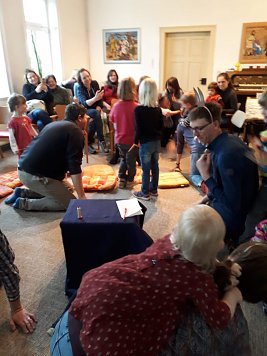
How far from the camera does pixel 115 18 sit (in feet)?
20.8

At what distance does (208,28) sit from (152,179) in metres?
4.27

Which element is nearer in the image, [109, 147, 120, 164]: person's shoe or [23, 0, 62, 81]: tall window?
[109, 147, 120, 164]: person's shoe

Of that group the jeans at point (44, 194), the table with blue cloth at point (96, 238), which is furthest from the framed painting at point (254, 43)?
the table with blue cloth at point (96, 238)

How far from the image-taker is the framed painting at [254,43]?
17.9ft

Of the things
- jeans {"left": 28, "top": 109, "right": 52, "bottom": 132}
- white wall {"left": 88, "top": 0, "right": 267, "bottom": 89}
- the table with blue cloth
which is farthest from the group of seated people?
white wall {"left": 88, "top": 0, "right": 267, "bottom": 89}

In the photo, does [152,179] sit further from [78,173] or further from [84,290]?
[84,290]

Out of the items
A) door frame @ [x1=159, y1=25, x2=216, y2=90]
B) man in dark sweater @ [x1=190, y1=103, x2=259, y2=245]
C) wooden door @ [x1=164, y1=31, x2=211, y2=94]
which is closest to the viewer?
man in dark sweater @ [x1=190, y1=103, x2=259, y2=245]

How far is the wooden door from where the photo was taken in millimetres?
6082

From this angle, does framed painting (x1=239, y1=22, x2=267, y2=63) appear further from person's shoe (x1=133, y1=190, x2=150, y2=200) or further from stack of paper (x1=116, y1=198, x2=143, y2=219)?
stack of paper (x1=116, y1=198, x2=143, y2=219)

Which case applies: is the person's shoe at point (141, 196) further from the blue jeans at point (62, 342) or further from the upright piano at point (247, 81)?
the upright piano at point (247, 81)

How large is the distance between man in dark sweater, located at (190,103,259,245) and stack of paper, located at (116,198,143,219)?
567mm

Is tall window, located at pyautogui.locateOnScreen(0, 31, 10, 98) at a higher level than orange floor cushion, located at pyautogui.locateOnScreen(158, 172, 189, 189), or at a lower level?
higher

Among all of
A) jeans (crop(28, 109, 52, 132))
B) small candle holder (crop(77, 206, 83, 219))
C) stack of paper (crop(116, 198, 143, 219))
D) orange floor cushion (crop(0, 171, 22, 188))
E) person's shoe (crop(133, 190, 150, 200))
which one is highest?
jeans (crop(28, 109, 52, 132))

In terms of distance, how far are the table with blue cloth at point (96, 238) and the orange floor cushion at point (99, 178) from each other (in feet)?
4.80
